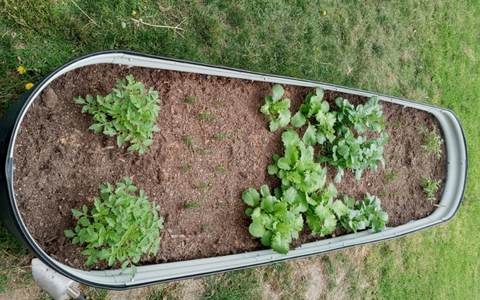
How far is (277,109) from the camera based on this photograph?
236cm

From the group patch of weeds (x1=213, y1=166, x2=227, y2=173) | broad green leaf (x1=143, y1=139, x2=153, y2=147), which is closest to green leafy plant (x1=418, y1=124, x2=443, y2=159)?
patch of weeds (x1=213, y1=166, x2=227, y2=173)

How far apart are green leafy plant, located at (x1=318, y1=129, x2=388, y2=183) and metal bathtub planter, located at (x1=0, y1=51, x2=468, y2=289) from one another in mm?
411

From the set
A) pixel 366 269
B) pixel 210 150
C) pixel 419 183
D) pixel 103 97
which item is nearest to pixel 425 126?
pixel 419 183

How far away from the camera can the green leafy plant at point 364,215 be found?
264cm

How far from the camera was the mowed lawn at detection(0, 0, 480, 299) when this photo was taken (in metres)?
2.06

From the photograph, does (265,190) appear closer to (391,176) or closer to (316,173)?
(316,173)

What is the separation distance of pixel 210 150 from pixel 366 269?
222 centimetres

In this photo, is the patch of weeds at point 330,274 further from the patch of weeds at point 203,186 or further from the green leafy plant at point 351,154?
the patch of weeds at point 203,186

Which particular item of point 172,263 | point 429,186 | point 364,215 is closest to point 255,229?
Result: point 172,263

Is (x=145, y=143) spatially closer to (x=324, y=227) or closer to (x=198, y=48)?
(x=198, y=48)

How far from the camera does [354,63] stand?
3262 millimetres

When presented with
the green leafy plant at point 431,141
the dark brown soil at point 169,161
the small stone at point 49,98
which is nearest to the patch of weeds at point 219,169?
the dark brown soil at point 169,161

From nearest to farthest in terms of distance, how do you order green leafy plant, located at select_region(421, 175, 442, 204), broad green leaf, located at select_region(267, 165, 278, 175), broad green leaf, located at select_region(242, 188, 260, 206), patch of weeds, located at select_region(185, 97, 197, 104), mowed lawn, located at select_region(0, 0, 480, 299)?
mowed lawn, located at select_region(0, 0, 480, 299) → patch of weeds, located at select_region(185, 97, 197, 104) → broad green leaf, located at select_region(242, 188, 260, 206) → broad green leaf, located at select_region(267, 165, 278, 175) → green leafy plant, located at select_region(421, 175, 442, 204)

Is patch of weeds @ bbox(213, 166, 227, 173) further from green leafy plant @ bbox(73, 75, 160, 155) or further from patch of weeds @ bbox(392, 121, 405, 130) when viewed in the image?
patch of weeds @ bbox(392, 121, 405, 130)
